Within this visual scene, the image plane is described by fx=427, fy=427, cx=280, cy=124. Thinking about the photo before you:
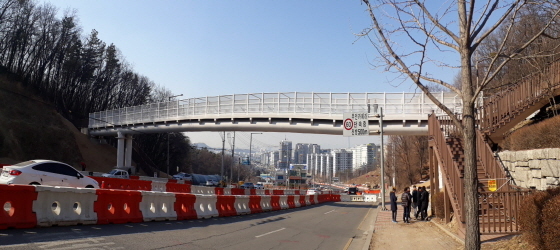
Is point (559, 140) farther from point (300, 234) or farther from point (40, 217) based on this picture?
point (40, 217)

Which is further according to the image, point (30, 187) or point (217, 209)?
point (217, 209)

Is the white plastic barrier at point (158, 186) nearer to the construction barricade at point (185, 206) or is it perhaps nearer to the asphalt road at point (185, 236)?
the asphalt road at point (185, 236)

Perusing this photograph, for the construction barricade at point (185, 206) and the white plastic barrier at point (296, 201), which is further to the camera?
the white plastic barrier at point (296, 201)

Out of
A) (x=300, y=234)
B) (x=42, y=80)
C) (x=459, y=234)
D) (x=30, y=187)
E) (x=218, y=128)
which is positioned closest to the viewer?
(x=30, y=187)

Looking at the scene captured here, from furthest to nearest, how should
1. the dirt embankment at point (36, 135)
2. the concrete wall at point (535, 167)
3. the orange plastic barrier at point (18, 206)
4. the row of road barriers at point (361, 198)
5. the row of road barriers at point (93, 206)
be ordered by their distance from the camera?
the row of road barriers at point (361, 198)
the dirt embankment at point (36, 135)
the concrete wall at point (535, 167)
the row of road barriers at point (93, 206)
the orange plastic barrier at point (18, 206)

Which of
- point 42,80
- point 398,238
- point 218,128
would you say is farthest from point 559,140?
point 42,80

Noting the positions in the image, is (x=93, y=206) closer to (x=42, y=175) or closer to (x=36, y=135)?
(x=42, y=175)

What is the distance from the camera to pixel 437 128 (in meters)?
17.9

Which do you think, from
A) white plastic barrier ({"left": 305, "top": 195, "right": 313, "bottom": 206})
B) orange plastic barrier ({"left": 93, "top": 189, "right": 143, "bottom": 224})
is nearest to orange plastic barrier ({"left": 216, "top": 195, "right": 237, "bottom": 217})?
orange plastic barrier ({"left": 93, "top": 189, "right": 143, "bottom": 224})

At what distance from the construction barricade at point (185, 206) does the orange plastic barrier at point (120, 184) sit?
1125cm

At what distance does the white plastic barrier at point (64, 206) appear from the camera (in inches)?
409

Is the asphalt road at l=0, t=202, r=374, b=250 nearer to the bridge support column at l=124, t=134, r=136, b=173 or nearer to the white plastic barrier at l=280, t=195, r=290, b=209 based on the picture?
the white plastic barrier at l=280, t=195, r=290, b=209

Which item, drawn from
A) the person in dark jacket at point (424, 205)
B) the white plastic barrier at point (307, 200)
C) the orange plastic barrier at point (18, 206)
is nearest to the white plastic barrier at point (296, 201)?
the white plastic barrier at point (307, 200)

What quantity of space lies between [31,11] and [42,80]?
11398 mm
